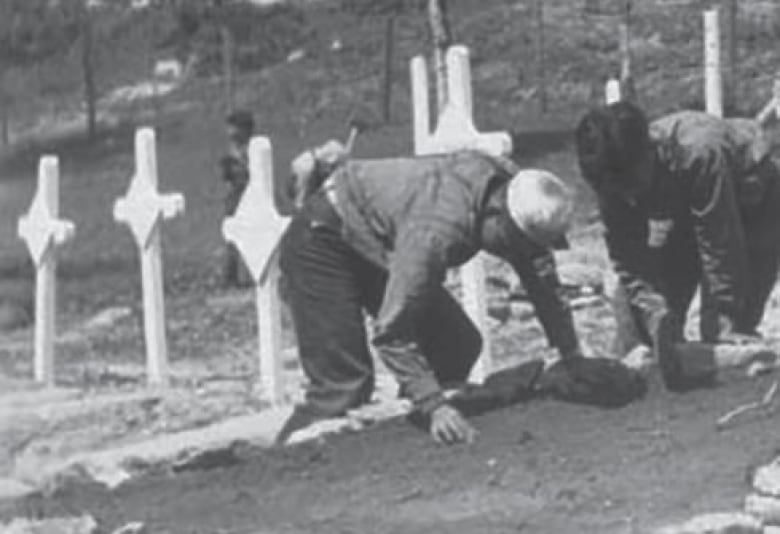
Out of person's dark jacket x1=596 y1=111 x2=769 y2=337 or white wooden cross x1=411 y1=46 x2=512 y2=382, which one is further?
white wooden cross x1=411 y1=46 x2=512 y2=382

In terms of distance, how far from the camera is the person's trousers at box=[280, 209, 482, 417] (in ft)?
30.8

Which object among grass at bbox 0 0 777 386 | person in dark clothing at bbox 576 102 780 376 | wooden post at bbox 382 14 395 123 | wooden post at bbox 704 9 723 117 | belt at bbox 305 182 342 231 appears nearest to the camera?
person in dark clothing at bbox 576 102 780 376

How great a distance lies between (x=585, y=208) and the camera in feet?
66.3

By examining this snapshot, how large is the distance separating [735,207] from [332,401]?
5.61 feet

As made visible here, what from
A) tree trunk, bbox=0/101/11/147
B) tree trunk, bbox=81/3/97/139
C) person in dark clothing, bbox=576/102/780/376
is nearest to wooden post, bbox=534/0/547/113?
tree trunk, bbox=81/3/97/139

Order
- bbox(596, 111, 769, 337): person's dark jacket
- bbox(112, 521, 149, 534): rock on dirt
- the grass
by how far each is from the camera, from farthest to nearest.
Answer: the grass, bbox(596, 111, 769, 337): person's dark jacket, bbox(112, 521, 149, 534): rock on dirt

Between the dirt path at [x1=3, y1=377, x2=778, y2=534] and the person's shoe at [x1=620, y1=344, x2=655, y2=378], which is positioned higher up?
the person's shoe at [x1=620, y1=344, x2=655, y2=378]

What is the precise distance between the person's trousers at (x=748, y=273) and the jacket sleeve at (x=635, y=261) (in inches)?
2.4

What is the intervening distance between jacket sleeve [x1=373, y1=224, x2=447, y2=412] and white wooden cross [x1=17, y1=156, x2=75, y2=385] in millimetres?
6478

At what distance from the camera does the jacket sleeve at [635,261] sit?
945cm

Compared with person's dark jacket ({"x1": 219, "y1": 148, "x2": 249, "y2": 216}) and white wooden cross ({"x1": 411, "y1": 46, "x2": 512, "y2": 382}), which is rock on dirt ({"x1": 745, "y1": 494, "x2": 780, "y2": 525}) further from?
person's dark jacket ({"x1": 219, "y1": 148, "x2": 249, "y2": 216})

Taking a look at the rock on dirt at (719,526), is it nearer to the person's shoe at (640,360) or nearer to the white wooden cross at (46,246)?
the person's shoe at (640,360)

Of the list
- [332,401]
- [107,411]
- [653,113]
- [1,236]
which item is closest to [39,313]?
[107,411]

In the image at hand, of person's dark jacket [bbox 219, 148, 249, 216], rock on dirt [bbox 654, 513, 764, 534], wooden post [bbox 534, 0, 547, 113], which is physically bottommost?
rock on dirt [bbox 654, 513, 764, 534]
